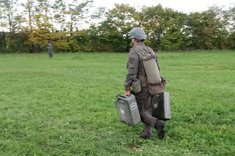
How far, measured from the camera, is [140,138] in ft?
19.8

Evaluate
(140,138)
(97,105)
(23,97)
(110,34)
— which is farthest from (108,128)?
(110,34)

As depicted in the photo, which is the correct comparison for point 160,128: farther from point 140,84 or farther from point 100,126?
point 100,126

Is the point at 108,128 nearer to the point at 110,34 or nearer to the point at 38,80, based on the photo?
the point at 38,80

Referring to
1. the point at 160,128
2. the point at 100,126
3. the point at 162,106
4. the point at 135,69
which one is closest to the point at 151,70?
the point at 135,69

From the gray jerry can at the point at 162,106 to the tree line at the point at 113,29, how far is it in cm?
3578

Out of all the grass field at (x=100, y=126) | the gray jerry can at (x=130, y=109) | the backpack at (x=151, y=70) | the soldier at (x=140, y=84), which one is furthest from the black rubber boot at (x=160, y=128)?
the backpack at (x=151, y=70)

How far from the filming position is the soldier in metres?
5.77

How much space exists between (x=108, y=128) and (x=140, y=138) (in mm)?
877

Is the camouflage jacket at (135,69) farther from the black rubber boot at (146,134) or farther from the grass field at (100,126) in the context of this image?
the grass field at (100,126)

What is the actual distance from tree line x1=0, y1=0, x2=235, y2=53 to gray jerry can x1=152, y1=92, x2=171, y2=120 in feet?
117

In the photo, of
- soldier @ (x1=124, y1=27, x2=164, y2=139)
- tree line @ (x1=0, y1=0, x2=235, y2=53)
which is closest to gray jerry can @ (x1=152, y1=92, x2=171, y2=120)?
soldier @ (x1=124, y1=27, x2=164, y2=139)

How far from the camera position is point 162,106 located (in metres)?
6.11

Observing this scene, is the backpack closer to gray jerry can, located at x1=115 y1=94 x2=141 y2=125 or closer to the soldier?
the soldier

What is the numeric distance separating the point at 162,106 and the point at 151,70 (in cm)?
63
